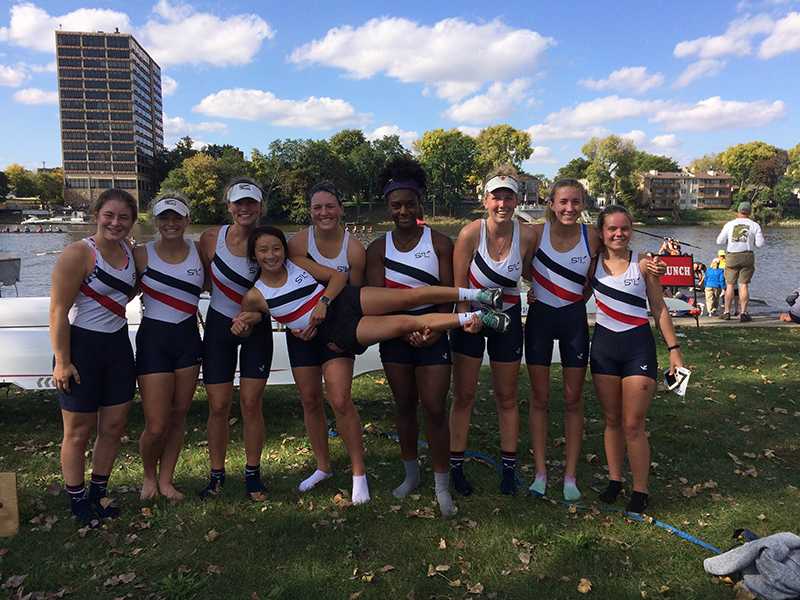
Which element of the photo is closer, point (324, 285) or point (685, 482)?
point (324, 285)

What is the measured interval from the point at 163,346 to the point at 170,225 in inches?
33.3

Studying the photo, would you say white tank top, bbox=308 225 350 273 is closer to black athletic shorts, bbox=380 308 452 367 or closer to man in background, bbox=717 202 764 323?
black athletic shorts, bbox=380 308 452 367

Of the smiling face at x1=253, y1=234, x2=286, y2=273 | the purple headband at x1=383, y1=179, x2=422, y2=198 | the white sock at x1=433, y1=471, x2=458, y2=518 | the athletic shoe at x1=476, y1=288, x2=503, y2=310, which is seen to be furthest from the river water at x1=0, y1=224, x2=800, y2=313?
the smiling face at x1=253, y1=234, x2=286, y2=273

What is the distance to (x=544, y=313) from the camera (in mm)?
4055

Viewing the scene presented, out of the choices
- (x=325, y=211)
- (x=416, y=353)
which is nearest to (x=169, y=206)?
(x=325, y=211)

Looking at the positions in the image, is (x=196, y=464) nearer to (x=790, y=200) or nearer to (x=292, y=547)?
(x=292, y=547)

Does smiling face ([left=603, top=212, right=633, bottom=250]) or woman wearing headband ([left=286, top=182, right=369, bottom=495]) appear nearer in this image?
smiling face ([left=603, top=212, right=633, bottom=250])

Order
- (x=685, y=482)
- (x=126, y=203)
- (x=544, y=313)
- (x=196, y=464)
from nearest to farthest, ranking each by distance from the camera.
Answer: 1. (x=126, y=203)
2. (x=544, y=313)
3. (x=685, y=482)
4. (x=196, y=464)

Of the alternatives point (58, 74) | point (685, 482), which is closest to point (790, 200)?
point (685, 482)

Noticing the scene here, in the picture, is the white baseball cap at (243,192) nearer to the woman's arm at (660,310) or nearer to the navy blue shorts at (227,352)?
the navy blue shorts at (227,352)

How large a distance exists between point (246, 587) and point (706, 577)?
266 centimetres

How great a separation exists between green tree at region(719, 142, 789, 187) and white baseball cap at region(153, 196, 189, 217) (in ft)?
391

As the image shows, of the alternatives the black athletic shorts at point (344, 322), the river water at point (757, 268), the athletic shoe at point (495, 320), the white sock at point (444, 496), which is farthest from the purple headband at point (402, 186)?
the river water at point (757, 268)

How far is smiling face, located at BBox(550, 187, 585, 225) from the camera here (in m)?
3.91
